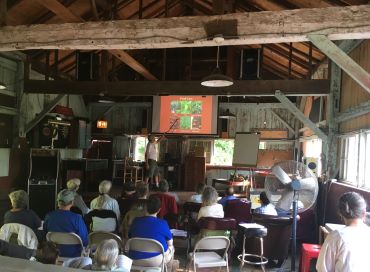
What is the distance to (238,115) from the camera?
12.0m

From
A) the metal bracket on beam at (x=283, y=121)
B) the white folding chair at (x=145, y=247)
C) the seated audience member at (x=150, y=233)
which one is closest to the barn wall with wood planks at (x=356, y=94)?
the seated audience member at (x=150, y=233)

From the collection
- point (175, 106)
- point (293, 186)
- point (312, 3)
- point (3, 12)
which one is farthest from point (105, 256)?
point (175, 106)

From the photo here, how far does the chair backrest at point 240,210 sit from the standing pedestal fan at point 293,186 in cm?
73

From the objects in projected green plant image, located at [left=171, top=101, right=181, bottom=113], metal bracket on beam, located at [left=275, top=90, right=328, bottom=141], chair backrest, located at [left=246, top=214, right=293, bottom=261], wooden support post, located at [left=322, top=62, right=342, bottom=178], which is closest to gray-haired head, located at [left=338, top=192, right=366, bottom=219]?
chair backrest, located at [left=246, top=214, right=293, bottom=261]

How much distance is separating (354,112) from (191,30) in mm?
3129

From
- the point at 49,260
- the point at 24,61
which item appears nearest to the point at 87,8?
the point at 24,61

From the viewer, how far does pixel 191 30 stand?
3.50m

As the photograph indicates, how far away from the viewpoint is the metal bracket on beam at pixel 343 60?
9.98 ft

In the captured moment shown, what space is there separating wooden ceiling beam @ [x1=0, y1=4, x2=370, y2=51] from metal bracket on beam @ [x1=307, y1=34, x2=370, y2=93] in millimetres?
65

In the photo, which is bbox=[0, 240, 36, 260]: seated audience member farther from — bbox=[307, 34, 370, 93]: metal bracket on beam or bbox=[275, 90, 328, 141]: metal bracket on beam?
bbox=[275, 90, 328, 141]: metal bracket on beam

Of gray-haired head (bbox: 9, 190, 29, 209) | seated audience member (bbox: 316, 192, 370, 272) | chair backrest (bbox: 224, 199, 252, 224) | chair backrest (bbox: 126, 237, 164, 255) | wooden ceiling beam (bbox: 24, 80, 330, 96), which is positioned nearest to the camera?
seated audience member (bbox: 316, 192, 370, 272)

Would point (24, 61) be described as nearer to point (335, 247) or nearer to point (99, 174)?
point (99, 174)

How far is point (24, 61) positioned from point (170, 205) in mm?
5618

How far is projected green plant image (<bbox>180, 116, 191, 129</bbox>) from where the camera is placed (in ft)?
26.8
